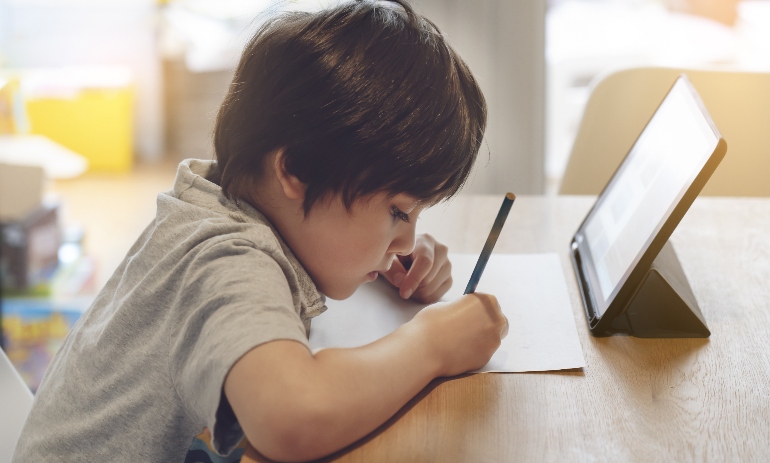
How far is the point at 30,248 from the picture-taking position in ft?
7.14

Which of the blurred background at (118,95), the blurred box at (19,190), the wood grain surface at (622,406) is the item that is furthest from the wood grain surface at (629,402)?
the blurred box at (19,190)

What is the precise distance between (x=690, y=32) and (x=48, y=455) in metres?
2.81

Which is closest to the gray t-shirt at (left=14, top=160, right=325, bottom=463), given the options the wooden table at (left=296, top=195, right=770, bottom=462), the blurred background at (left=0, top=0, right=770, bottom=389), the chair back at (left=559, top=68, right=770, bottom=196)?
the wooden table at (left=296, top=195, right=770, bottom=462)

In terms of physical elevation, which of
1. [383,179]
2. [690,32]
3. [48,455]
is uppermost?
[383,179]

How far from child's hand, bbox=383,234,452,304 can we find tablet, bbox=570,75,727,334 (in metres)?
0.15

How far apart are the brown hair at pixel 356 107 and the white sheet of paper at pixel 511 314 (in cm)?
14

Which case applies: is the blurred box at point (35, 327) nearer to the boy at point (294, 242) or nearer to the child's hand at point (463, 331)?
the boy at point (294, 242)

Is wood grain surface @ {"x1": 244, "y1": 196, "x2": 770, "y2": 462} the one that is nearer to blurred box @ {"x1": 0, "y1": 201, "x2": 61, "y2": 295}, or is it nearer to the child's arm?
the child's arm

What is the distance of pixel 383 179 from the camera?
0.65 metres

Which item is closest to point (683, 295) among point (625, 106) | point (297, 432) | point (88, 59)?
point (297, 432)

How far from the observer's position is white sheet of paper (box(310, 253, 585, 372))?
69 cm

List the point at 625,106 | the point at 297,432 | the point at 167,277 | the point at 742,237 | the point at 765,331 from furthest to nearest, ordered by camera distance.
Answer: the point at 625,106, the point at 742,237, the point at 765,331, the point at 167,277, the point at 297,432

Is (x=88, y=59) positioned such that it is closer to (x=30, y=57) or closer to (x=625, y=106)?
(x=30, y=57)

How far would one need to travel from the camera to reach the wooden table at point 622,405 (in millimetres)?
543
